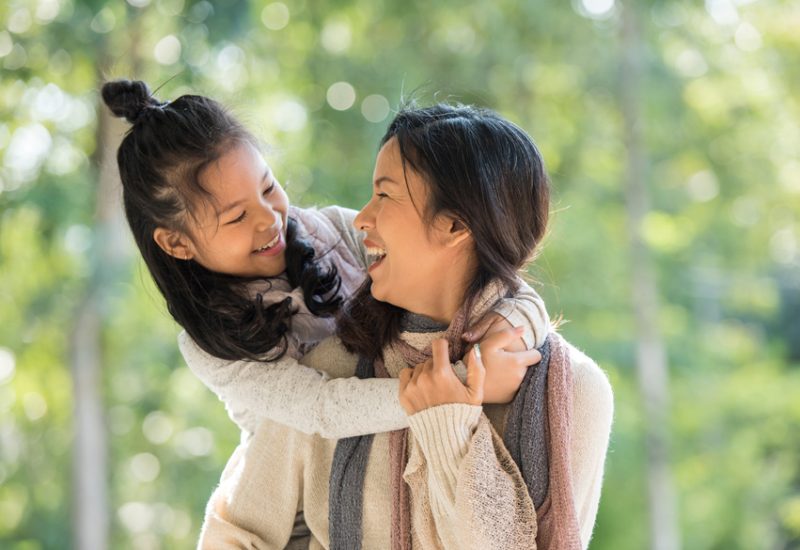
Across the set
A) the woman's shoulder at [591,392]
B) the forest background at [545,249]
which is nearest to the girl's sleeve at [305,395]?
the woman's shoulder at [591,392]

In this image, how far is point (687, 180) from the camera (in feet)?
25.5

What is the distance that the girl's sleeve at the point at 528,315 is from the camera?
1528 millimetres

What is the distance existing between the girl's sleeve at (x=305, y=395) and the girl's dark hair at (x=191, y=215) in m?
0.03

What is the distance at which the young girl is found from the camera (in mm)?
1650

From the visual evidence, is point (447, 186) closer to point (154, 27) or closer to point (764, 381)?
point (154, 27)

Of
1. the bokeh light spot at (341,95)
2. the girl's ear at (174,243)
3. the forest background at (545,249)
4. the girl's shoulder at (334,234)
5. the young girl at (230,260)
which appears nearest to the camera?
the young girl at (230,260)

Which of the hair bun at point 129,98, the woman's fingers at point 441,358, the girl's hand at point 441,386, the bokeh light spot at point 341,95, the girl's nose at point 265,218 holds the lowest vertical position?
the girl's hand at point 441,386

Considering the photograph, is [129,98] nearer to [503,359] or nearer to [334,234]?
[334,234]

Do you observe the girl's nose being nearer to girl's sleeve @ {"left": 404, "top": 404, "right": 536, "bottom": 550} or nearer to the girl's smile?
the girl's smile

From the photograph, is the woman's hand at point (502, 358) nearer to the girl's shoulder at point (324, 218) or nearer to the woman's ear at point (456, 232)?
the woman's ear at point (456, 232)

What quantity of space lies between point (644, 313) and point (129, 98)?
208 inches

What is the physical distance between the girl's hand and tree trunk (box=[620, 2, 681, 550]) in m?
5.33

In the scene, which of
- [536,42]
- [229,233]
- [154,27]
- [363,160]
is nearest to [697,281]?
[536,42]

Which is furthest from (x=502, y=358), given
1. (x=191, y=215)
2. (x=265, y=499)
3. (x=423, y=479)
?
(x=191, y=215)
